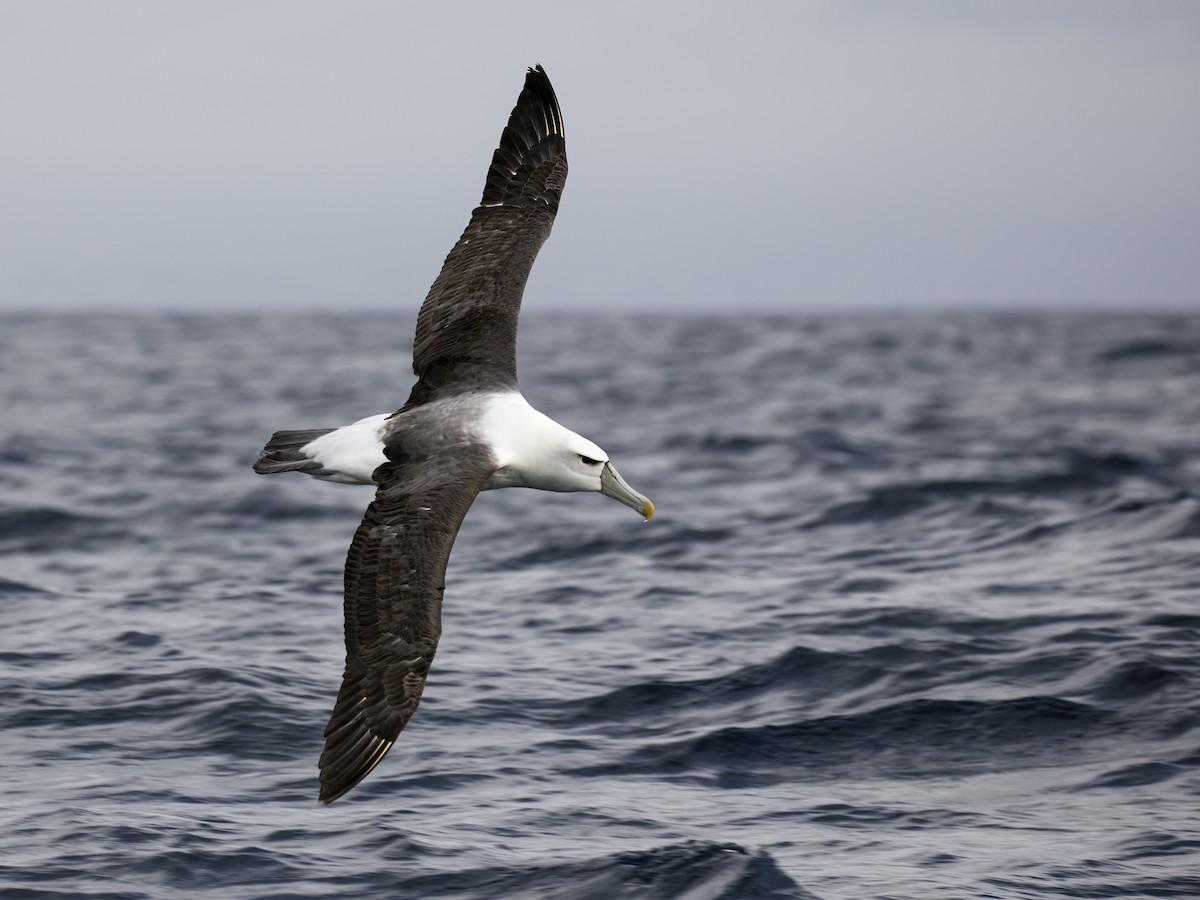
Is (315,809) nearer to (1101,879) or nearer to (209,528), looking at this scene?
(1101,879)

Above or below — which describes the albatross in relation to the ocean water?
above

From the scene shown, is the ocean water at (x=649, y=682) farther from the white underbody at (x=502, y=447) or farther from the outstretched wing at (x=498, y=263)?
the outstretched wing at (x=498, y=263)

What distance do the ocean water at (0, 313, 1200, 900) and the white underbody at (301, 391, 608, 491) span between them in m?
1.58

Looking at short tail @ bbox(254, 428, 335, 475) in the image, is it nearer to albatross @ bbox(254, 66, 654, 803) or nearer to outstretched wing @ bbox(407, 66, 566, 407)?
albatross @ bbox(254, 66, 654, 803)

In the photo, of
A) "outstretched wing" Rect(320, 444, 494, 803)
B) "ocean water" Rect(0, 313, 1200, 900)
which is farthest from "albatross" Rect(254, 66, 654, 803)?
"ocean water" Rect(0, 313, 1200, 900)

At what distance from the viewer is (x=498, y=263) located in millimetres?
9852

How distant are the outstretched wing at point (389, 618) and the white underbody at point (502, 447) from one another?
1.92 ft

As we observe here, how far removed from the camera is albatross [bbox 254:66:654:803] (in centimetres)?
739

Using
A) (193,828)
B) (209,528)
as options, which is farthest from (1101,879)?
(209,528)

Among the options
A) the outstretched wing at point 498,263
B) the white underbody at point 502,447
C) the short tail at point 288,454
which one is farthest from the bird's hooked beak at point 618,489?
the short tail at point 288,454

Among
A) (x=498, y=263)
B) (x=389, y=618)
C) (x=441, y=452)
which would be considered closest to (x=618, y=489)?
(x=441, y=452)

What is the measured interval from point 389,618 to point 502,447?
1434mm

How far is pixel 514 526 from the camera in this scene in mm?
15539

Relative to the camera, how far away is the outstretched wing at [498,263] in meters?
9.52
